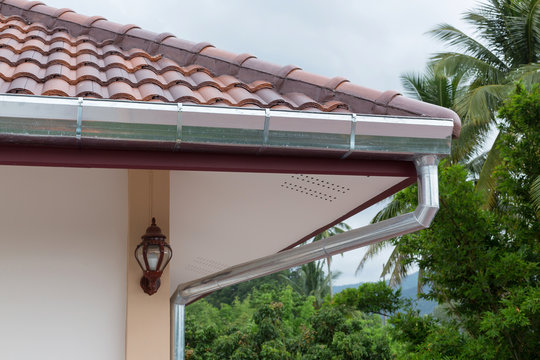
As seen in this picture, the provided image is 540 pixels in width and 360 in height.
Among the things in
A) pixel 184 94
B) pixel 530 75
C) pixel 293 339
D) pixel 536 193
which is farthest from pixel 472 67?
pixel 184 94

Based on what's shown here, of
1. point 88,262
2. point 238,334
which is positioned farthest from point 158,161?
point 238,334

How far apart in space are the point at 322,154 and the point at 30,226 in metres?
1.42

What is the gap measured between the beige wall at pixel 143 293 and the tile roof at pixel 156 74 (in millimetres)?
547

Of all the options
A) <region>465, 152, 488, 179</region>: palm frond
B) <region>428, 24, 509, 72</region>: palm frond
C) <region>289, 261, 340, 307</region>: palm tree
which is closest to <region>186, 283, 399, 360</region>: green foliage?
<region>465, 152, 488, 179</region>: palm frond

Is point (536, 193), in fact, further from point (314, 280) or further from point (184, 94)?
point (314, 280)

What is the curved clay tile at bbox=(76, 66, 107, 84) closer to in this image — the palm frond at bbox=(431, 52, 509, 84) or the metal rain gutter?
the metal rain gutter

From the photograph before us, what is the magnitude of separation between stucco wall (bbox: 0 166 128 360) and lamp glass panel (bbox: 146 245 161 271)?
7.6 inches

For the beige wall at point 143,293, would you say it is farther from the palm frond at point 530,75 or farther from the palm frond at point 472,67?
the palm frond at point 472,67

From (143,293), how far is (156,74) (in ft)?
3.28

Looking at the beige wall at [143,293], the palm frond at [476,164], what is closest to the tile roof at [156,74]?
the beige wall at [143,293]

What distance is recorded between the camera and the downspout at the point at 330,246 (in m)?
2.52

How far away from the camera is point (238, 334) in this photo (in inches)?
518

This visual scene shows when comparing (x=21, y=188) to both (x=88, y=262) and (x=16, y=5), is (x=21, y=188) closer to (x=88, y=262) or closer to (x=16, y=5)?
(x=88, y=262)

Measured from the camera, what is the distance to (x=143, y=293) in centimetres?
316
